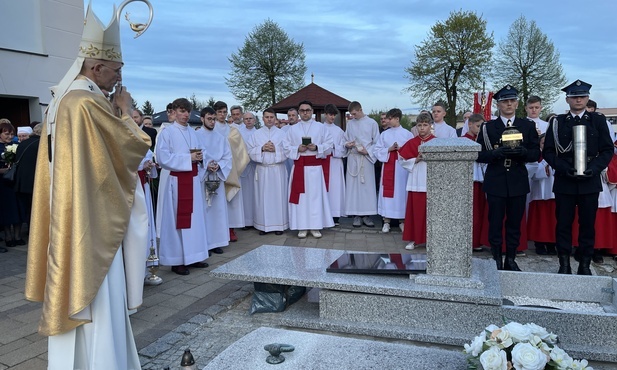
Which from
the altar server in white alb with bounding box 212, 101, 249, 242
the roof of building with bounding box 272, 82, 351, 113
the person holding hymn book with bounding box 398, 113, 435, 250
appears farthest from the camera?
the roof of building with bounding box 272, 82, 351, 113

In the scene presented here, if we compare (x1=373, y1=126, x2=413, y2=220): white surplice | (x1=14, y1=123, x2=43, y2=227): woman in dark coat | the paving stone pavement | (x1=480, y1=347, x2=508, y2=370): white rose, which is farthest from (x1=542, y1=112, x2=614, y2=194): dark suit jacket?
(x1=14, y1=123, x2=43, y2=227): woman in dark coat

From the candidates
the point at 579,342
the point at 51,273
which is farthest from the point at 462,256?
the point at 51,273

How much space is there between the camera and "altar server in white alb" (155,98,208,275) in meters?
6.03

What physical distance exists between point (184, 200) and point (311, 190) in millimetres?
2811

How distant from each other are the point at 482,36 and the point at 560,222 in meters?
30.6

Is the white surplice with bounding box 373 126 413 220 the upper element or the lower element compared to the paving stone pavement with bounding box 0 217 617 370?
upper

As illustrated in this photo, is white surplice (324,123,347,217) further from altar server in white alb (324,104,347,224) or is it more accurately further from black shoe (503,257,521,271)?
black shoe (503,257,521,271)

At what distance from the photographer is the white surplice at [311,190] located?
833 centimetres

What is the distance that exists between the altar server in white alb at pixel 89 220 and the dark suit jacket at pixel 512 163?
4.26 meters

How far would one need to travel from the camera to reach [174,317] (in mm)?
4625

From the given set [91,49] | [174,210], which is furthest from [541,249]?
[91,49]

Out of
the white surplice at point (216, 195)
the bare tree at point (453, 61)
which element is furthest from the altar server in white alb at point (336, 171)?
the bare tree at point (453, 61)

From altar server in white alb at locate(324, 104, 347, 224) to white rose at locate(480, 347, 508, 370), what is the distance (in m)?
6.85

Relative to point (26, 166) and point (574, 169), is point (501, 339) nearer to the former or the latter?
point (574, 169)
